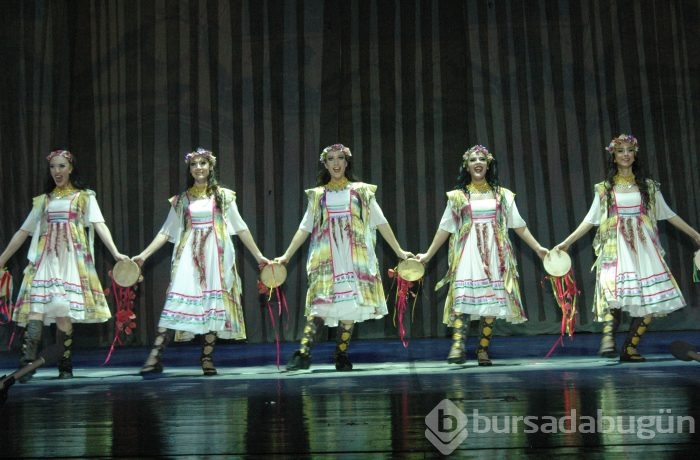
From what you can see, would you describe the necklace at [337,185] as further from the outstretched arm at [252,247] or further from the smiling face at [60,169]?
the smiling face at [60,169]

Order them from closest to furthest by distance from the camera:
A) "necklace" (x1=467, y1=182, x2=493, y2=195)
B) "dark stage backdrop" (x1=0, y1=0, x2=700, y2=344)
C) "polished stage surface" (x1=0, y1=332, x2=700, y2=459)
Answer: "polished stage surface" (x1=0, y1=332, x2=700, y2=459) → "necklace" (x1=467, y1=182, x2=493, y2=195) → "dark stage backdrop" (x1=0, y1=0, x2=700, y2=344)

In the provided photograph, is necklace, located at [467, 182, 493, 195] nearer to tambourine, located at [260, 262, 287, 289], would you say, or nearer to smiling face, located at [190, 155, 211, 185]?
tambourine, located at [260, 262, 287, 289]

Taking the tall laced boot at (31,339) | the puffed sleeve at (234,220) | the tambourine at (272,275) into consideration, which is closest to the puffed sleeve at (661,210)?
the tambourine at (272,275)

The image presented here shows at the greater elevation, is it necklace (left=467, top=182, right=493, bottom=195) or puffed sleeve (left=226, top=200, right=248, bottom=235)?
necklace (left=467, top=182, right=493, bottom=195)

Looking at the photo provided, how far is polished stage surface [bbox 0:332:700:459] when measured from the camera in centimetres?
290

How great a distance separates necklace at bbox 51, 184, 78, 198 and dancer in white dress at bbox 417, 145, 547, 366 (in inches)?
92.0

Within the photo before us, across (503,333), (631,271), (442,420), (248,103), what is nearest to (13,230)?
(248,103)

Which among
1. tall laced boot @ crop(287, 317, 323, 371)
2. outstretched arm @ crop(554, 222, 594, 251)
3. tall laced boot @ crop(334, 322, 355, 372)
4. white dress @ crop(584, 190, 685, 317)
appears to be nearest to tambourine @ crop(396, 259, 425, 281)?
tall laced boot @ crop(334, 322, 355, 372)

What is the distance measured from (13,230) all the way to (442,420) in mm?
5724

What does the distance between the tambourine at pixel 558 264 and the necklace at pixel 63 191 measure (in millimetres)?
3153

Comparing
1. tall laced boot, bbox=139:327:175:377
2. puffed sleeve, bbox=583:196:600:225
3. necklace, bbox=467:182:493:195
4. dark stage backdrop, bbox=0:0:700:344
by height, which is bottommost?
tall laced boot, bbox=139:327:175:377

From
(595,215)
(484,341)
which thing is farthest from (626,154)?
(484,341)

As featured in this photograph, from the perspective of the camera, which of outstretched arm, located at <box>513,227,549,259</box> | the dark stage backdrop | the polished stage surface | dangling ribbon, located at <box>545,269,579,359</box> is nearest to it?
the polished stage surface

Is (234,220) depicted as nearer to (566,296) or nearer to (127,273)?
(127,273)
